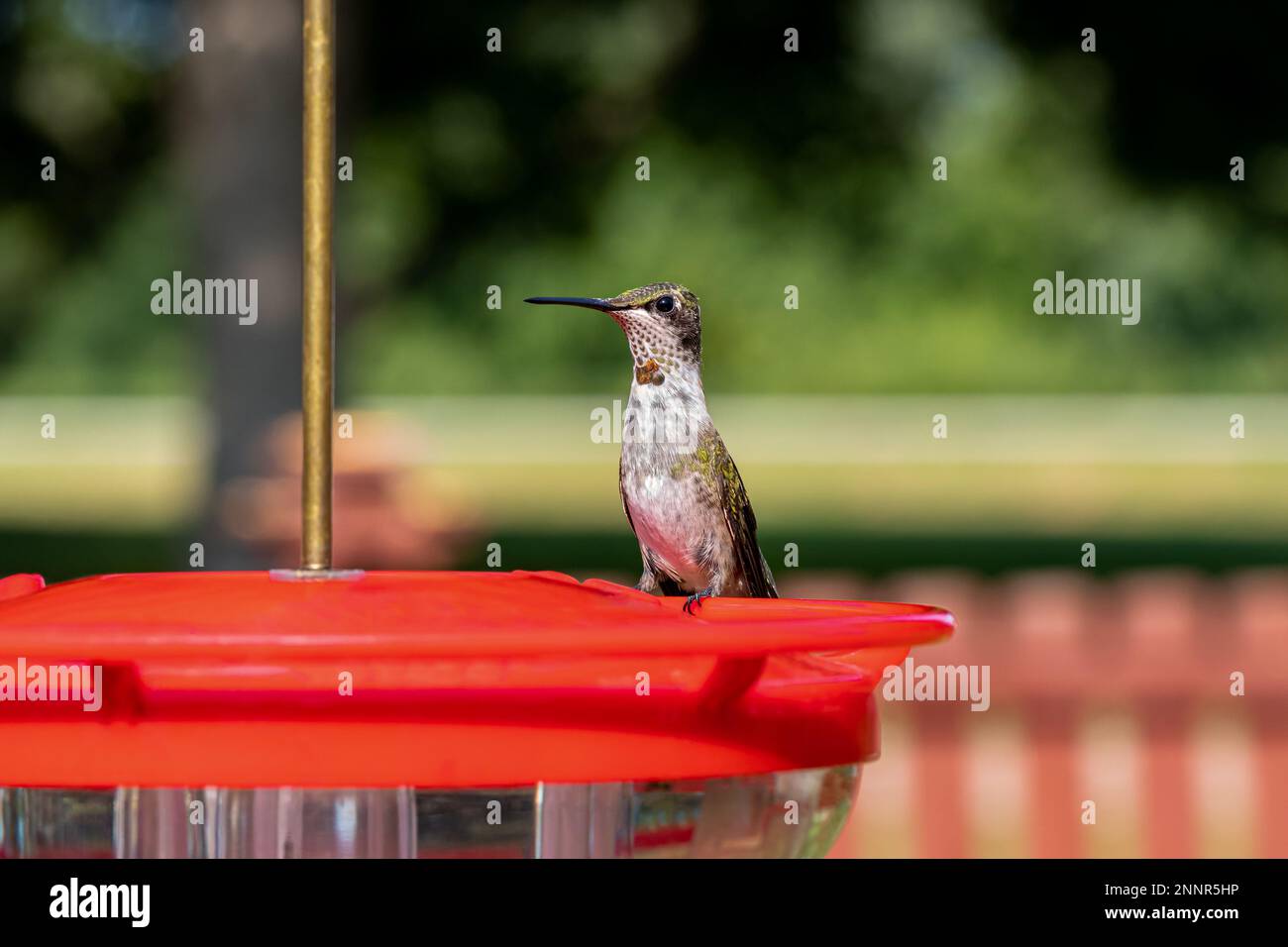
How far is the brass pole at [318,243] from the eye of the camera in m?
1.89

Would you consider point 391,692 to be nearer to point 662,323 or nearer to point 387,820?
point 387,820

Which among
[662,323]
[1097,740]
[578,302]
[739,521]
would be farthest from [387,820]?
[1097,740]

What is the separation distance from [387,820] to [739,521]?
2.28m

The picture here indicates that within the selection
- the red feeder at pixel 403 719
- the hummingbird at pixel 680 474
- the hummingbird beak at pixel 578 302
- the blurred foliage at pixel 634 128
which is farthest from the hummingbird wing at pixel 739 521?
the blurred foliage at pixel 634 128

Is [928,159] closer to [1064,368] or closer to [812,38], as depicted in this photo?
[812,38]

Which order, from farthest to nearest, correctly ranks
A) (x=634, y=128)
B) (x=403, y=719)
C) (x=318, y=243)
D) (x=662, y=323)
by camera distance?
1. (x=634, y=128)
2. (x=662, y=323)
3. (x=318, y=243)
4. (x=403, y=719)

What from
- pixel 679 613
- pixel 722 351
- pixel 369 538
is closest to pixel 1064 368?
pixel 722 351

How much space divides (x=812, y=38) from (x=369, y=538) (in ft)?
13.3

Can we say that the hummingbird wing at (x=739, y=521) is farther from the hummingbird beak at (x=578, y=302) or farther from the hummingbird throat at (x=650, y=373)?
the hummingbird beak at (x=578, y=302)

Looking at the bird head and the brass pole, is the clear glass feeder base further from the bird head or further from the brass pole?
the bird head

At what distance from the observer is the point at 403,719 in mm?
1644

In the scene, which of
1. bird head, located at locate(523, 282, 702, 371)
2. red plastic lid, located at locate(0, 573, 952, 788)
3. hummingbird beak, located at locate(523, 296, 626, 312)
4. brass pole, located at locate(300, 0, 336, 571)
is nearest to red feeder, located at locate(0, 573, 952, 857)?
red plastic lid, located at locate(0, 573, 952, 788)

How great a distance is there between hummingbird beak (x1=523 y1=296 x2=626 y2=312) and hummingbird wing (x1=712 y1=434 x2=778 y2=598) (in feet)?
2.11

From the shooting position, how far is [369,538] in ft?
25.9
